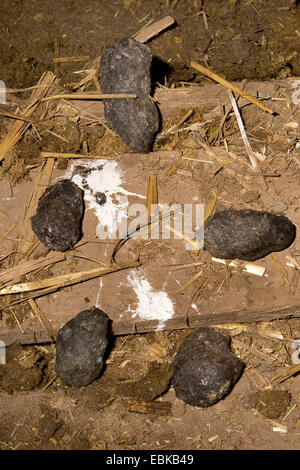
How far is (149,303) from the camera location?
190 inches

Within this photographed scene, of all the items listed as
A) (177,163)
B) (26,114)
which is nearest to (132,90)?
(177,163)

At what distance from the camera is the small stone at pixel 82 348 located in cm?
457

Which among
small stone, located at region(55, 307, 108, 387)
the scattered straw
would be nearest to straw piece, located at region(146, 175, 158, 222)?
the scattered straw

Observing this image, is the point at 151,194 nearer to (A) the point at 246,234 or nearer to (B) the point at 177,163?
(B) the point at 177,163

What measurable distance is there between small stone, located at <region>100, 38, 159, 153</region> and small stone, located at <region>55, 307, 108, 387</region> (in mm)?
1565

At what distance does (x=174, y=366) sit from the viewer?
15.5 ft

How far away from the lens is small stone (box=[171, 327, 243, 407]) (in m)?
4.54

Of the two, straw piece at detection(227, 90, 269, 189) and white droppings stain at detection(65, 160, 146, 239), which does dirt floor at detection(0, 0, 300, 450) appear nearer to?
straw piece at detection(227, 90, 269, 189)

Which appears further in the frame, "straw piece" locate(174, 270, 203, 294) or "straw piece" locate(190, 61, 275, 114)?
"straw piece" locate(190, 61, 275, 114)

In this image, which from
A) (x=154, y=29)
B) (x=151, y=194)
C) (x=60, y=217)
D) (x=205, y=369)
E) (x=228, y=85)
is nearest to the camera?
(x=205, y=369)

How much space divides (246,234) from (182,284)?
2.21 ft

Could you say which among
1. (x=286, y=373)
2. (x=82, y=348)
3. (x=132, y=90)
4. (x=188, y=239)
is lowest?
(x=286, y=373)
